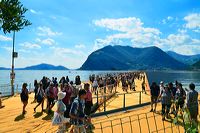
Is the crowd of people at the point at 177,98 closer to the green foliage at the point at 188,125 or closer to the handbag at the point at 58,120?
the green foliage at the point at 188,125

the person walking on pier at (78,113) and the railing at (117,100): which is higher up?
the person walking on pier at (78,113)

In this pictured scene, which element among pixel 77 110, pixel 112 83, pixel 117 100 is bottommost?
pixel 117 100

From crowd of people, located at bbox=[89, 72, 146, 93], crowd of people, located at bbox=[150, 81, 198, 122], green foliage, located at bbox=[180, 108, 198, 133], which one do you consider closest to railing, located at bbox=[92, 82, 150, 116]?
crowd of people, located at bbox=[89, 72, 146, 93]

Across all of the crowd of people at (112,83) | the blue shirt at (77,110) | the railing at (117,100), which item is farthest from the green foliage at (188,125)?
the crowd of people at (112,83)

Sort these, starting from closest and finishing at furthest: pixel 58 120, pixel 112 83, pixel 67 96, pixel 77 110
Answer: pixel 77 110 → pixel 58 120 → pixel 67 96 → pixel 112 83

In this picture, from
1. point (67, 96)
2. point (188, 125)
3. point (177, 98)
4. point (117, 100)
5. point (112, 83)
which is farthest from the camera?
point (112, 83)

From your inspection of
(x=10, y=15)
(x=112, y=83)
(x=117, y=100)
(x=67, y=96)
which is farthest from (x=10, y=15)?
Answer: (x=112, y=83)

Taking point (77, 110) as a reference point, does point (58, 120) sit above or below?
below

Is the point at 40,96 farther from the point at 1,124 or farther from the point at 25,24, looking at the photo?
the point at 25,24

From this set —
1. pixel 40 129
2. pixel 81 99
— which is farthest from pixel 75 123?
pixel 40 129

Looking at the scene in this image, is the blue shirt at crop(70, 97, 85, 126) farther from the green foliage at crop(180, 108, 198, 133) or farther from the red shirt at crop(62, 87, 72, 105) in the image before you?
the red shirt at crop(62, 87, 72, 105)

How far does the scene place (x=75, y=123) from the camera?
7930mm

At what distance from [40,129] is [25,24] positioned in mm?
4634

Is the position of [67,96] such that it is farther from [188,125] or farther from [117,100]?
[188,125]
